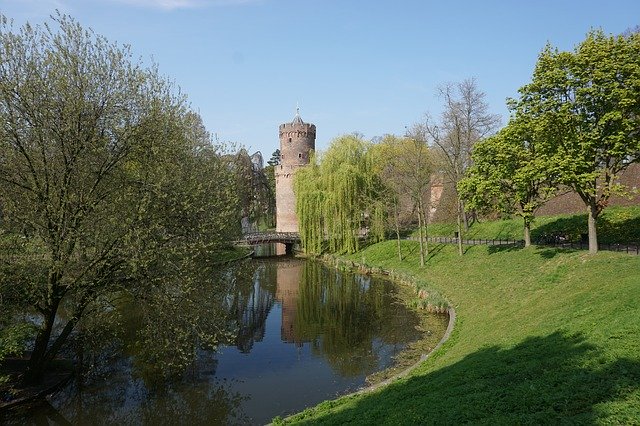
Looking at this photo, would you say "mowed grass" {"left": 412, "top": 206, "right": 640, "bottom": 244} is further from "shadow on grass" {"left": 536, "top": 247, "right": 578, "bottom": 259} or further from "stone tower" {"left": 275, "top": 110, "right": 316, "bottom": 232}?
"stone tower" {"left": 275, "top": 110, "right": 316, "bottom": 232}

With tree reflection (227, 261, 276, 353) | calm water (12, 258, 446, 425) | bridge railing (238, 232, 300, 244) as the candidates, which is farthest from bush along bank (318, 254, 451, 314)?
bridge railing (238, 232, 300, 244)

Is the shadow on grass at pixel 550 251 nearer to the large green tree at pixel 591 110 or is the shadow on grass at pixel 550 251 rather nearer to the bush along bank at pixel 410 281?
the large green tree at pixel 591 110

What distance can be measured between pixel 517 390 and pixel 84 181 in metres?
11.7

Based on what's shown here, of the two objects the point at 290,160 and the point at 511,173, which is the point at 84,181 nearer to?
the point at 511,173

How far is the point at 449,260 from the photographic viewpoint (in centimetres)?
2916

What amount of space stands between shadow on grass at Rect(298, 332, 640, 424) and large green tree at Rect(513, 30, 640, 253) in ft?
31.7

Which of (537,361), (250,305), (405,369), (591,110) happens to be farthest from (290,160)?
(537,361)

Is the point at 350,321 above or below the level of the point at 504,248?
below

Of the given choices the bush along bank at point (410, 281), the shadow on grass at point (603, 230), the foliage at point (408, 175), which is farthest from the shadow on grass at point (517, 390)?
the foliage at point (408, 175)

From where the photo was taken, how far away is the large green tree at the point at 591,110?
55.2 ft

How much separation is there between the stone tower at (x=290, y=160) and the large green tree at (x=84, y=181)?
1757 inches

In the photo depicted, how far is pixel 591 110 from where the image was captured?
57.9 ft

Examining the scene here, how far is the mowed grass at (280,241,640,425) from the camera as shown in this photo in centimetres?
704

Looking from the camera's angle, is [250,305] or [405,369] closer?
[405,369]
